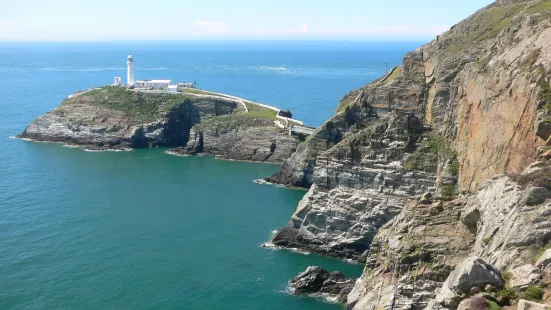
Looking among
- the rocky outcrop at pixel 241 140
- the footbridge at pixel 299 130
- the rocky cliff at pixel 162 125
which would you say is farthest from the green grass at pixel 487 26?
the rocky cliff at pixel 162 125

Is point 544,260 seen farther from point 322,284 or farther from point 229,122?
point 229,122

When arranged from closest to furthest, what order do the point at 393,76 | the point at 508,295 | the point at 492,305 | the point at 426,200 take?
the point at 492,305 → the point at 508,295 → the point at 426,200 → the point at 393,76

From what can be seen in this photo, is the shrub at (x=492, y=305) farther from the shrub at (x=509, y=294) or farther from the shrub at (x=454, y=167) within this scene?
the shrub at (x=454, y=167)

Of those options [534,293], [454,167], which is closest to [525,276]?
[534,293]

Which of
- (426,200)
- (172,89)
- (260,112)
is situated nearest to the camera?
(426,200)

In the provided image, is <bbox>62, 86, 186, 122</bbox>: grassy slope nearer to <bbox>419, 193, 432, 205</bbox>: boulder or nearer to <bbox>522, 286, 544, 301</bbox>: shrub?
<bbox>419, 193, 432, 205</bbox>: boulder
